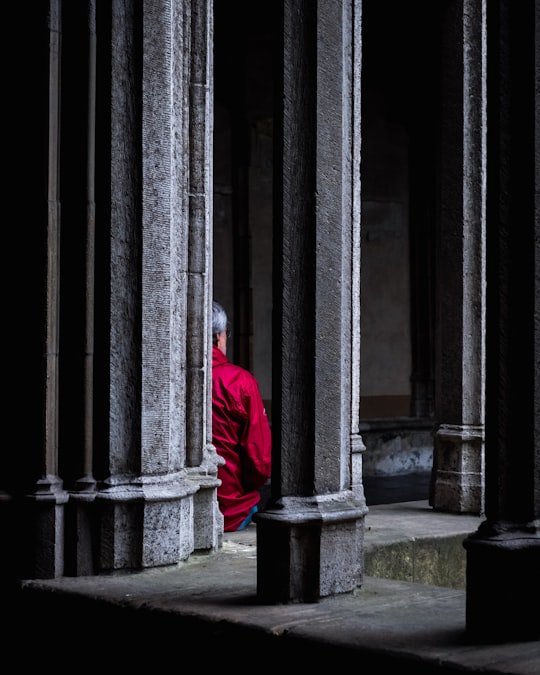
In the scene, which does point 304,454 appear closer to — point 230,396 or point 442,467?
point 230,396

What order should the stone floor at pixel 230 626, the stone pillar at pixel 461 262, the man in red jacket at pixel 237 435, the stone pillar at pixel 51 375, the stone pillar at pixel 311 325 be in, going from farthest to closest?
the stone pillar at pixel 461 262 → the man in red jacket at pixel 237 435 → the stone pillar at pixel 51 375 → the stone pillar at pixel 311 325 → the stone floor at pixel 230 626

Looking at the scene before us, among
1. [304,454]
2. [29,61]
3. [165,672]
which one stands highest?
[29,61]

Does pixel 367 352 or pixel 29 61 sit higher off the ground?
pixel 29 61

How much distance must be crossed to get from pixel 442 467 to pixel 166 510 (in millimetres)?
2503

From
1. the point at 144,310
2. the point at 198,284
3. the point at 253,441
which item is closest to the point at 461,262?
the point at 253,441

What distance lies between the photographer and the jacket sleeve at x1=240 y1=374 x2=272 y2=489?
5.48 metres

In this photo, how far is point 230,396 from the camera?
5449mm

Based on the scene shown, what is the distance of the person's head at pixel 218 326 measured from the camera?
18.1 ft

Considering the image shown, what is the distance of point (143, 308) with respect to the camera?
4.05 metres

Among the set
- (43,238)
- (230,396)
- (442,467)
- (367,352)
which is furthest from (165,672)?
(367,352)

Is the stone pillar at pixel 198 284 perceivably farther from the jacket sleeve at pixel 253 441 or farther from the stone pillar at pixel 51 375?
the jacket sleeve at pixel 253 441

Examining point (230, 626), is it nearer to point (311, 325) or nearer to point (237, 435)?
point (311, 325)

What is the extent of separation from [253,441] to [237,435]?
0.28 feet

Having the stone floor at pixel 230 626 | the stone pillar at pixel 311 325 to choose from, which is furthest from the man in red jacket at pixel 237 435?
the stone pillar at pixel 311 325
